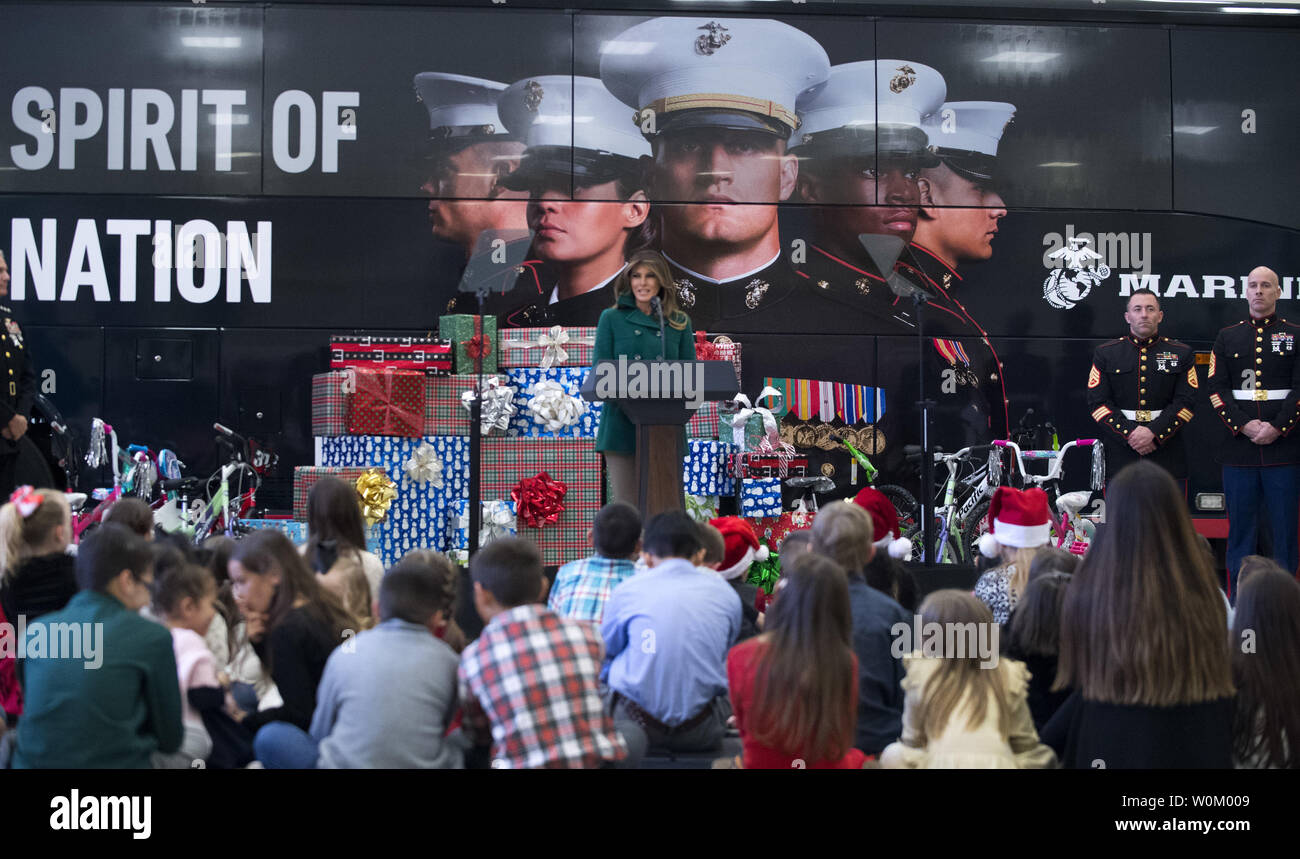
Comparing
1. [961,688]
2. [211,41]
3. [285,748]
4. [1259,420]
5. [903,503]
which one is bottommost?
[285,748]

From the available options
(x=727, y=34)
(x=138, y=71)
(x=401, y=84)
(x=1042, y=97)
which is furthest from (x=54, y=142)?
(x=1042, y=97)

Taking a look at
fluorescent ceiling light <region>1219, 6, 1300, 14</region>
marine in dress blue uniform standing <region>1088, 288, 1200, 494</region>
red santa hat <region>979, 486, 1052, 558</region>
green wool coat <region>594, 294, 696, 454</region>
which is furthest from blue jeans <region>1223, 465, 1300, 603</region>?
fluorescent ceiling light <region>1219, 6, 1300, 14</region>

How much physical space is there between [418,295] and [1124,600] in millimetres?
6221

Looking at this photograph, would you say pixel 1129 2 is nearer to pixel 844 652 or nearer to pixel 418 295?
pixel 418 295

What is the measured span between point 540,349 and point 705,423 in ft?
3.97

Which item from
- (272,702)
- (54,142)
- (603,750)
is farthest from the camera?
(54,142)

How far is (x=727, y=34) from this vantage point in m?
8.59

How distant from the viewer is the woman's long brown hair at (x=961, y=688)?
10.3 feet

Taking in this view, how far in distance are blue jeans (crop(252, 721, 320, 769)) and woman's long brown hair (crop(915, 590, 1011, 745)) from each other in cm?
154

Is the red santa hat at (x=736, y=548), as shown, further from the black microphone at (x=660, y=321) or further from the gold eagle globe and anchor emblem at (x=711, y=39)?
the gold eagle globe and anchor emblem at (x=711, y=39)

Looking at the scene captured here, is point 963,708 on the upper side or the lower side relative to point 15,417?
lower

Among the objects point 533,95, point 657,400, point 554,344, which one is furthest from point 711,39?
point 657,400

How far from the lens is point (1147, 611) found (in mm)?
2986

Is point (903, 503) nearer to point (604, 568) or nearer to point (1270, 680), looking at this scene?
point (604, 568)
